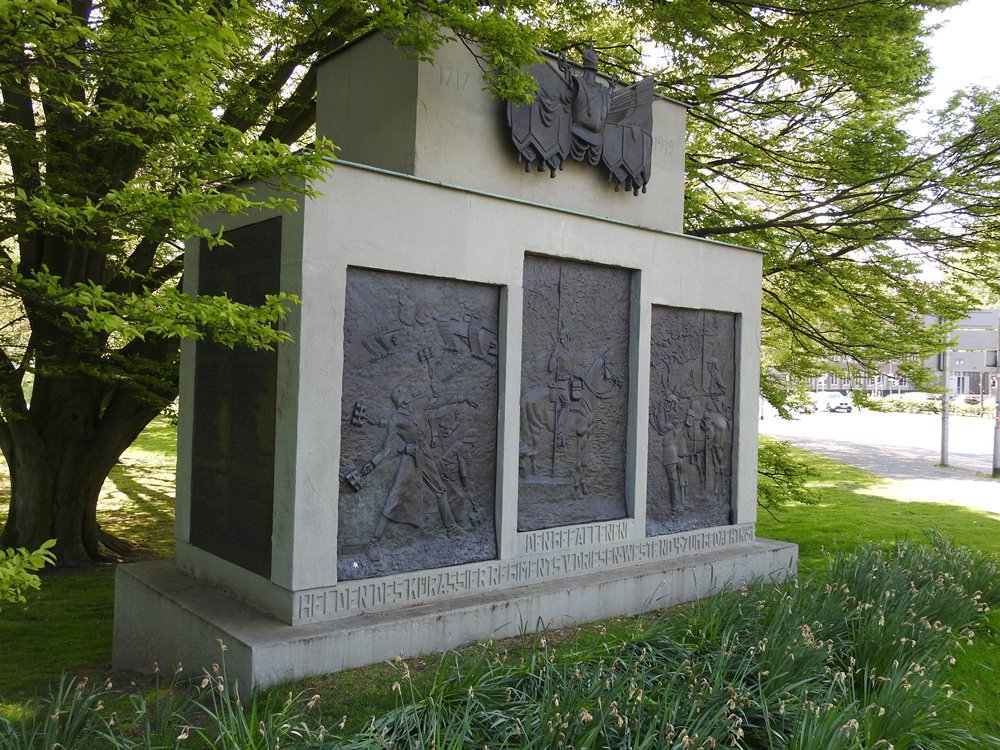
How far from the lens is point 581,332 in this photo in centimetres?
750

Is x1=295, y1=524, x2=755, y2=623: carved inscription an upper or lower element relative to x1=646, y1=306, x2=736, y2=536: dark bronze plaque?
lower

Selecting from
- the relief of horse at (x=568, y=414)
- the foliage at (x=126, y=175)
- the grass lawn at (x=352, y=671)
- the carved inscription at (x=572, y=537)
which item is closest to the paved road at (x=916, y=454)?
the grass lawn at (x=352, y=671)

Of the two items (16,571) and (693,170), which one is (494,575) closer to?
(16,571)

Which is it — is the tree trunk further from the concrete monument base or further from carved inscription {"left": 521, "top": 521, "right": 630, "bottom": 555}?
carved inscription {"left": 521, "top": 521, "right": 630, "bottom": 555}

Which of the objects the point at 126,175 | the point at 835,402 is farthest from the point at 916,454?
the point at 835,402

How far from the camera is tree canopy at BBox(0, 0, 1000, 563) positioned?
7516 mm

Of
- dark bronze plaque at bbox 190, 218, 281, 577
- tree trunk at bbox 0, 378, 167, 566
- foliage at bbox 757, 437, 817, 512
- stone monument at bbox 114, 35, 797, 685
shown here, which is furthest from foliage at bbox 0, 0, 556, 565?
foliage at bbox 757, 437, 817, 512

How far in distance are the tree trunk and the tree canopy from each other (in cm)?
3

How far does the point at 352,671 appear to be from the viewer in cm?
545

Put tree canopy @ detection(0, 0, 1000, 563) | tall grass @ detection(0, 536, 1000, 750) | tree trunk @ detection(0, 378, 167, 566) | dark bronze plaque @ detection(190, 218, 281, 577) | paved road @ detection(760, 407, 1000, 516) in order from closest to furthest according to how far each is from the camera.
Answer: tall grass @ detection(0, 536, 1000, 750) → dark bronze plaque @ detection(190, 218, 281, 577) → tree canopy @ detection(0, 0, 1000, 563) → tree trunk @ detection(0, 378, 167, 566) → paved road @ detection(760, 407, 1000, 516)

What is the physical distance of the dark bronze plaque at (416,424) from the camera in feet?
19.7

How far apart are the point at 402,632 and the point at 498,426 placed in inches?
77.3

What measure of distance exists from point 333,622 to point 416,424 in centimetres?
167

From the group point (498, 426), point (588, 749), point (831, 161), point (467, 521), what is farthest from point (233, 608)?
point (831, 161)
